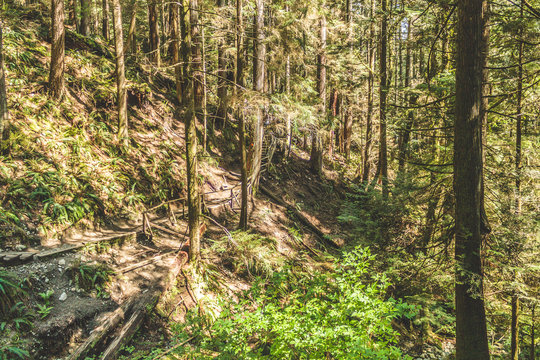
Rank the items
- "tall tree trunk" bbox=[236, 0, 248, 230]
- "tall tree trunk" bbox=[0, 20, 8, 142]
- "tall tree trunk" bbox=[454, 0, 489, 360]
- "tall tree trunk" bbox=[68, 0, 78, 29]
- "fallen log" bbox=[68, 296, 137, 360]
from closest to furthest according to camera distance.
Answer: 1. "fallen log" bbox=[68, 296, 137, 360]
2. "tall tree trunk" bbox=[454, 0, 489, 360]
3. "tall tree trunk" bbox=[0, 20, 8, 142]
4. "tall tree trunk" bbox=[236, 0, 248, 230]
5. "tall tree trunk" bbox=[68, 0, 78, 29]

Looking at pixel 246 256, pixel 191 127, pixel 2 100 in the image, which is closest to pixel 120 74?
pixel 2 100

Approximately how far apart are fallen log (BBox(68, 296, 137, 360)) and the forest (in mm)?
33

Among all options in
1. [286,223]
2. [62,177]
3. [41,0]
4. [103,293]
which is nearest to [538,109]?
[286,223]

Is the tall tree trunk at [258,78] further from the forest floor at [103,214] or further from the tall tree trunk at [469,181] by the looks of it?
the tall tree trunk at [469,181]

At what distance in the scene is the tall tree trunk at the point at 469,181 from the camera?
460 cm

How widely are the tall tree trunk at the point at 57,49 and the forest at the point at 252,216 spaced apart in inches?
1.7

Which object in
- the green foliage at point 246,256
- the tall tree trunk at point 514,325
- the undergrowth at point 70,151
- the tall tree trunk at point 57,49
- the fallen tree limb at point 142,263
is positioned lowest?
the tall tree trunk at point 514,325

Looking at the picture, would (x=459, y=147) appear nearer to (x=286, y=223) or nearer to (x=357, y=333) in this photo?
(x=357, y=333)

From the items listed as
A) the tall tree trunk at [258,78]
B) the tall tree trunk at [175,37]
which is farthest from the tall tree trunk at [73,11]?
the tall tree trunk at [258,78]

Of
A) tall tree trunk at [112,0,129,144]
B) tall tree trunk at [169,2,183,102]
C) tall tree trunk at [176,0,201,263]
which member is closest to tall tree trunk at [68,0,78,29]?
tall tree trunk at [169,2,183,102]

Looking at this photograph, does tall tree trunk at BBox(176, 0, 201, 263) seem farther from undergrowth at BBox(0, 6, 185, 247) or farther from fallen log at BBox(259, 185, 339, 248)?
fallen log at BBox(259, 185, 339, 248)

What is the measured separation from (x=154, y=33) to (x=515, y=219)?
17.3m

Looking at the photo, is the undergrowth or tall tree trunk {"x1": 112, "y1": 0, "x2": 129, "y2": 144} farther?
tall tree trunk {"x1": 112, "y1": 0, "x2": 129, "y2": 144}

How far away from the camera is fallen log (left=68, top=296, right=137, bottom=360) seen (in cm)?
449
